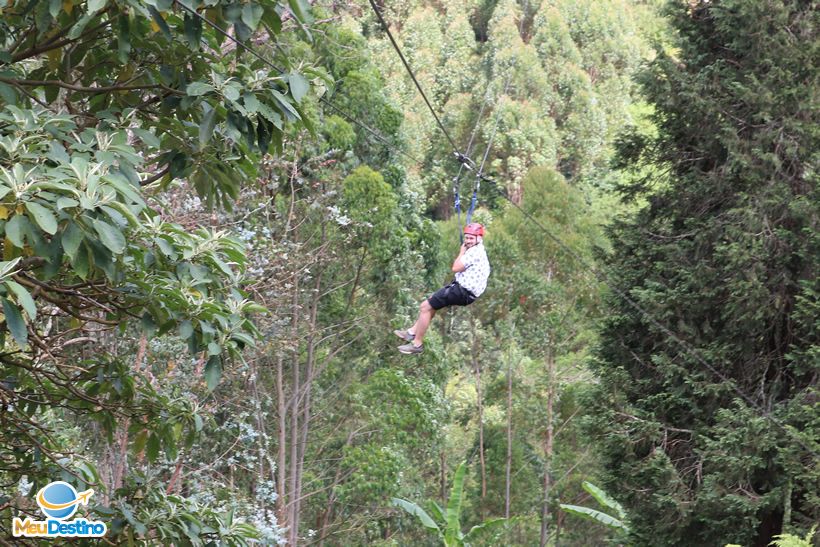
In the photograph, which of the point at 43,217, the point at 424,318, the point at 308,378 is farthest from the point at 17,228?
the point at 308,378

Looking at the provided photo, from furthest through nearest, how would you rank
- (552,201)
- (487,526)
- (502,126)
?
(502,126) → (552,201) → (487,526)

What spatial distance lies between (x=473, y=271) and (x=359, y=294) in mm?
8065

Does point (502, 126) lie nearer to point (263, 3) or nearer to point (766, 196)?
point (766, 196)

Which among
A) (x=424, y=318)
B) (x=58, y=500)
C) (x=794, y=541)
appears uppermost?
(x=58, y=500)

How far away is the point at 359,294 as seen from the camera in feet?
51.9

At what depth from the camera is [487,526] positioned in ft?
57.0

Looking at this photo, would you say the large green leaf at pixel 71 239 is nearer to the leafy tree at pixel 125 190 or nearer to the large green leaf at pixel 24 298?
the leafy tree at pixel 125 190

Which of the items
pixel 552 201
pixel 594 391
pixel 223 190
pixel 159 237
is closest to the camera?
pixel 159 237

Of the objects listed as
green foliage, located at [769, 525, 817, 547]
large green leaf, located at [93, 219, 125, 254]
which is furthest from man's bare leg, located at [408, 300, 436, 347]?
large green leaf, located at [93, 219, 125, 254]

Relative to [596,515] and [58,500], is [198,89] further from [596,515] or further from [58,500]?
[596,515]

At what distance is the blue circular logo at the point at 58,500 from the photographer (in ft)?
14.6

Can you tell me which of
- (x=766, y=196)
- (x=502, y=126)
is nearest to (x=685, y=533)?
(x=766, y=196)

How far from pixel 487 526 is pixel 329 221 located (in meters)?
6.55

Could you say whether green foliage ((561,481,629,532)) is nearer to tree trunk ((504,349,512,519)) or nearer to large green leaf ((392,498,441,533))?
large green leaf ((392,498,441,533))
